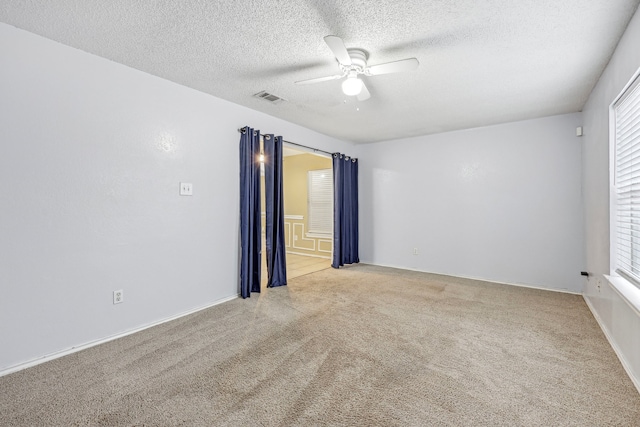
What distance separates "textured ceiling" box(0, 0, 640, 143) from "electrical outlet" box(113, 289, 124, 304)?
204 cm

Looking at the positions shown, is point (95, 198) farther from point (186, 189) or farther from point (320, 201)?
point (320, 201)

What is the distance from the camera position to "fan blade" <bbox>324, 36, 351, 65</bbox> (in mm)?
1816

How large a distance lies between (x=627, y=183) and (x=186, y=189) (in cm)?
392

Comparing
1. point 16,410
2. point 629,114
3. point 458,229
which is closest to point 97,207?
point 16,410

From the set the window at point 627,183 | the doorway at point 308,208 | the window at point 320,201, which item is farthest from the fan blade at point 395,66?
the window at point 320,201

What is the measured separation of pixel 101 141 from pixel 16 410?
6.28 feet

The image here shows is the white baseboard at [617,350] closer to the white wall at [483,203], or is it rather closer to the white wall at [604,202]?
the white wall at [604,202]

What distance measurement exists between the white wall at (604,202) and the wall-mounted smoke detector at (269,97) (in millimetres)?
2946

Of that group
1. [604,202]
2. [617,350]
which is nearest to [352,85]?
[604,202]

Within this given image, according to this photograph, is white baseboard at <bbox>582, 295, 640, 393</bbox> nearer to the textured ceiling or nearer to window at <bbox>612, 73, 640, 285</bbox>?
window at <bbox>612, 73, 640, 285</bbox>

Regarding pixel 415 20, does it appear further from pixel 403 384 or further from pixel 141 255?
pixel 141 255

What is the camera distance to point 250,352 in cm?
224

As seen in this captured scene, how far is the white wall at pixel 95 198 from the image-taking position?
2021mm

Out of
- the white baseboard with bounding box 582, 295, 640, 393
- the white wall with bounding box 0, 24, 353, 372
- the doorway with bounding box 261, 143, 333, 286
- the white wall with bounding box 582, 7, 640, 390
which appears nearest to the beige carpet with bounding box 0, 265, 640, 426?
the white baseboard with bounding box 582, 295, 640, 393
